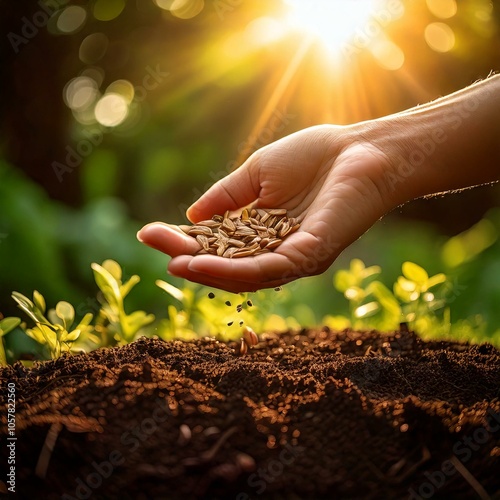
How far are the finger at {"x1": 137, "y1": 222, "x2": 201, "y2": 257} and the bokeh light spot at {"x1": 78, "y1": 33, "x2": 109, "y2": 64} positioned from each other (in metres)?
1.72

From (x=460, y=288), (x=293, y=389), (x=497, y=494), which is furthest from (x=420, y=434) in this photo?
(x=460, y=288)

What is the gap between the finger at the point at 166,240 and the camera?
5.17 ft

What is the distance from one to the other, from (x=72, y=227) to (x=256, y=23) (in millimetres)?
1346

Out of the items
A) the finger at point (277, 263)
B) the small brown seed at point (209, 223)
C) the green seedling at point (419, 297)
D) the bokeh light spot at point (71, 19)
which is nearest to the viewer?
the finger at point (277, 263)

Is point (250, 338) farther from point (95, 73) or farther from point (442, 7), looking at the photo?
point (442, 7)

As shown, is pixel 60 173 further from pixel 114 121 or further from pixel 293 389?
pixel 293 389

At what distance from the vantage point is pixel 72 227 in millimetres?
2887

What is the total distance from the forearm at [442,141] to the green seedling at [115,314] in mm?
848

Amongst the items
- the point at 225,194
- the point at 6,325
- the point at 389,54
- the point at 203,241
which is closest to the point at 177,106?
the point at 389,54

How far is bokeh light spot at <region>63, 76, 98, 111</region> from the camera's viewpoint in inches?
122

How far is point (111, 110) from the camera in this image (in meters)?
3.19

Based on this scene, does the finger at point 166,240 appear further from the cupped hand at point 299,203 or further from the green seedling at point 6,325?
the green seedling at point 6,325

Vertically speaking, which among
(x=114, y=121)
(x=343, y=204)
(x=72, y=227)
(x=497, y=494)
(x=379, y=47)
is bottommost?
(x=497, y=494)

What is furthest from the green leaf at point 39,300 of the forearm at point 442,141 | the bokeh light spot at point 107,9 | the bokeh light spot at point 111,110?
the bokeh light spot at point 111,110
